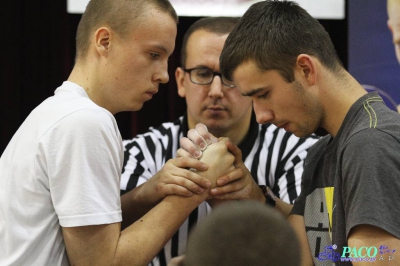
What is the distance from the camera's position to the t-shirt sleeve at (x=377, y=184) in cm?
134

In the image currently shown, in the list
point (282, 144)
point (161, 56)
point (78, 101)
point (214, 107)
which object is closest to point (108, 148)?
point (78, 101)

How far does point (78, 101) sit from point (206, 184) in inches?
20.5

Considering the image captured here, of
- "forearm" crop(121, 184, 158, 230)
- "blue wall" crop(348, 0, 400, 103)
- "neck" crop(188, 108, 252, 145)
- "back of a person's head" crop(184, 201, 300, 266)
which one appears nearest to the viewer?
"back of a person's head" crop(184, 201, 300, 266)

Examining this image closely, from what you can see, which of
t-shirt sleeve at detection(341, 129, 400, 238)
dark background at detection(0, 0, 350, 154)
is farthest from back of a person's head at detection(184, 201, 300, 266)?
dark background at detection(0, 0, 350, 154)

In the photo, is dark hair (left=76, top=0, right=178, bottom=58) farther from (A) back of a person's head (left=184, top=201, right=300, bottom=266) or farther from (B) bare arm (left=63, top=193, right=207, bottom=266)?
(A) back of a person's head (left=184, top=201, right=300, bottom=266)

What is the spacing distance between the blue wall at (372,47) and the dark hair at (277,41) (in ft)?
4.42

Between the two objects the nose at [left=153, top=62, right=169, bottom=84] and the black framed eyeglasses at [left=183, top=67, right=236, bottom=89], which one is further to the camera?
the black framed eyeglasses at [left=183, top=67, right=236, bottom=89]

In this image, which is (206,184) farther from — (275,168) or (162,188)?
(275,168)

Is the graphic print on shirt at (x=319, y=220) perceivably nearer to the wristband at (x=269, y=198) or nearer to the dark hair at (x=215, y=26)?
the wristband at (x=269, y=198)

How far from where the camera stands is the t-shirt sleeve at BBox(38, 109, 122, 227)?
→ 147 centimetres

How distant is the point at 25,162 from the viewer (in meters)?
1.52

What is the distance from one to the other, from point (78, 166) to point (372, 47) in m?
2.06

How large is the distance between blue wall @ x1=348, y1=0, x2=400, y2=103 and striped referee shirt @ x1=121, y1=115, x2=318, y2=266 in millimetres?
681

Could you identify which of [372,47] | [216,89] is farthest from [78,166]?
[372,47]
